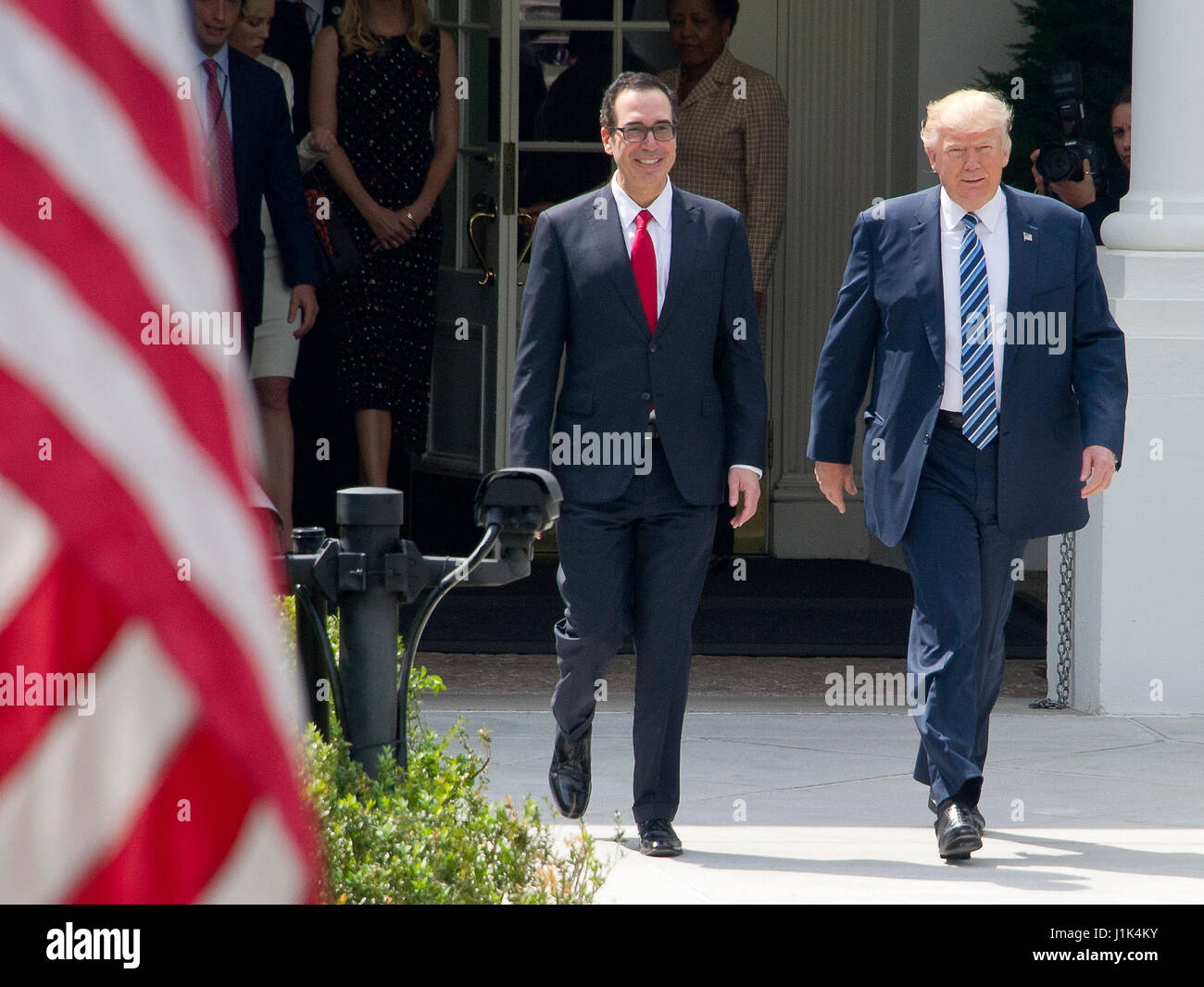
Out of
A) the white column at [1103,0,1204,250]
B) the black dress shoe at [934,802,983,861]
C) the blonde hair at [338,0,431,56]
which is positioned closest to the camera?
the black dress shoe at [934,802,983,861]

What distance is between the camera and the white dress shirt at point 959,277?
16.2 ft

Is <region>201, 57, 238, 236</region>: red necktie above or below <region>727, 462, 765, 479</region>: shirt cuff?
above

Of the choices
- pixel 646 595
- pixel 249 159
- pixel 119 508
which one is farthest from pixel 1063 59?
pixel 119 508

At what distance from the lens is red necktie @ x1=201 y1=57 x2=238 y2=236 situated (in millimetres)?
6906

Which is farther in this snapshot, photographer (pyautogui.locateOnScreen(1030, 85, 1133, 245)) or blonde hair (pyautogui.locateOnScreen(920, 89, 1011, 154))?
photographer (pyautogui.locateOnScreen(1030, 85, 1133, 245))

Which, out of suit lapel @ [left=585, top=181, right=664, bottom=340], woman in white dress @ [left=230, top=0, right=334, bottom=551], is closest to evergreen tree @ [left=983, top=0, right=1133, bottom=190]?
woman in white dress @ [left=230, top=0, right=334, bottom=551]

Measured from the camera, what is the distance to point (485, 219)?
9.16 m

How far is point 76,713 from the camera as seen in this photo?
1303 mm

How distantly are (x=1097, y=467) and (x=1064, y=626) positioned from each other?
83.2 inches

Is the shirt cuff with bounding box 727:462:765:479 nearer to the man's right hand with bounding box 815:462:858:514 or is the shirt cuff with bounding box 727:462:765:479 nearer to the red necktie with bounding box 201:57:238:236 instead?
the man's right hand with bounding box 815:462:858:514

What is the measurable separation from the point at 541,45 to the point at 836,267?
1788 millimetres

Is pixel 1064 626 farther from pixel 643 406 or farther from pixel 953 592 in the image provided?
pixel 643 406

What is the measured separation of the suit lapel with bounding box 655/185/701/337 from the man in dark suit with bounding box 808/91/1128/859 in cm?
44

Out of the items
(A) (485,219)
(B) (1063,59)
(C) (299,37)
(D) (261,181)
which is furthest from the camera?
(A) (485,219)
